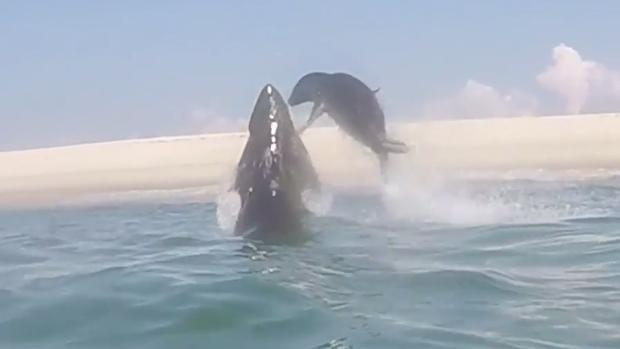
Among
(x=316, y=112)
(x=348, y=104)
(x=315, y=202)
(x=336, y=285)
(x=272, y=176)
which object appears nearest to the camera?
(x=336, y=285)

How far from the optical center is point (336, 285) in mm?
6984

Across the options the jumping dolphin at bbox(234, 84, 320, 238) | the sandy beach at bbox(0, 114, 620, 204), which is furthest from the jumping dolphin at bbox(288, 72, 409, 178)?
the jumping dolphin at bbox(234, 84, 320, 238)

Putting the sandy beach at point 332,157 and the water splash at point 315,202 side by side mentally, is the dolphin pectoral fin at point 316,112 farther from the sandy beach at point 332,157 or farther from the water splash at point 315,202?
the sandy beach at point 332,157

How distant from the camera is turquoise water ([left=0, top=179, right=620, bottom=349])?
5836mm

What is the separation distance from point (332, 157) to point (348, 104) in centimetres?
1764

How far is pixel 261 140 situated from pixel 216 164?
21.8 m

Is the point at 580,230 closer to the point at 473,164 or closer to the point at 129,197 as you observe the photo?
the point at 129,197

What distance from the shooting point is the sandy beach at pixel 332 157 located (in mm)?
22172

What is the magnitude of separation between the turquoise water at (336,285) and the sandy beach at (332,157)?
3424mm

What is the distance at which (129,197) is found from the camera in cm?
2011

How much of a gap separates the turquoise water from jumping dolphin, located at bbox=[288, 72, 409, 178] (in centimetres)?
85

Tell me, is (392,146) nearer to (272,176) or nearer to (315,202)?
(315,202)

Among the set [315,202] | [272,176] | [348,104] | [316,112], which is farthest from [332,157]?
[272,176]

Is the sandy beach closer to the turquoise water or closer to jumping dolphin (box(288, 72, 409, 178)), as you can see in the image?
jumping dolphin (box(288, 72, 409, 178))
